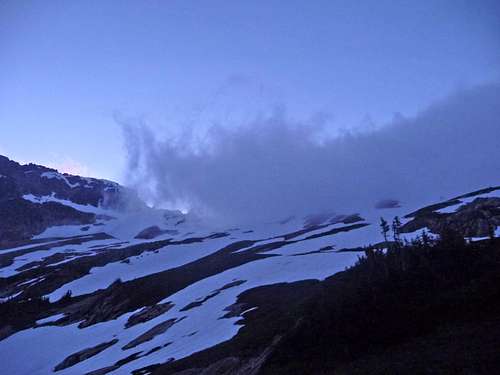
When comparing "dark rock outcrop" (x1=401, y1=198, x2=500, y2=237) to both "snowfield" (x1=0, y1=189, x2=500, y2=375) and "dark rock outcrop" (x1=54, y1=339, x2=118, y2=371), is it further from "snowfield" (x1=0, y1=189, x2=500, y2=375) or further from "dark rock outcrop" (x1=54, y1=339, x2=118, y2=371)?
"dark rock outcrop" (x1=54, y1=339, x2=118, y2=371)

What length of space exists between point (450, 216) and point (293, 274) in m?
40.3

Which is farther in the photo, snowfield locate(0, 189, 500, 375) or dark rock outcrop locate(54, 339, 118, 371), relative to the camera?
dark rock outcrop locate(54, 339, 118, 371)

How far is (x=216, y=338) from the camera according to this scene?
131ft

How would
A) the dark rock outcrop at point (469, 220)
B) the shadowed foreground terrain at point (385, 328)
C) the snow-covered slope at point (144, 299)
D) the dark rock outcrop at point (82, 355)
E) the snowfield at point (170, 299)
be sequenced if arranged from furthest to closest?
the dark rock outcrop at point (469, 220), the dark rock outcrop at point (82, 355), the snow-covered slope at point (144, 299), the snowfield at point (170, 299), the shadowed foreground terrain at point (385, 328)

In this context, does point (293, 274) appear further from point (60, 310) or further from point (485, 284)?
point (60, 310)

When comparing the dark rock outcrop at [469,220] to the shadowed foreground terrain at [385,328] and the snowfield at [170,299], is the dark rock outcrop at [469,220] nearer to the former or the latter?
the snowfield at [170,299]

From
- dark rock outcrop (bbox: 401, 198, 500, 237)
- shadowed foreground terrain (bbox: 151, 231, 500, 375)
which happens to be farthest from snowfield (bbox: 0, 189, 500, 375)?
shadowed foreground terrain (bbox: 151, 231, 500, 375)

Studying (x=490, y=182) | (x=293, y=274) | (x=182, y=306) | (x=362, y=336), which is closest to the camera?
(x=362, y=336)

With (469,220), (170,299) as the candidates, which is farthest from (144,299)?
(469,220)

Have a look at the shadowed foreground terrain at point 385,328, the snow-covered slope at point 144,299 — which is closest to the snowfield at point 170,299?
the snow-covered slope at point 144,299

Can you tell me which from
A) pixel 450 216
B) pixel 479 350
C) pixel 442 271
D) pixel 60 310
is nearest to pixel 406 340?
pixel 479 350

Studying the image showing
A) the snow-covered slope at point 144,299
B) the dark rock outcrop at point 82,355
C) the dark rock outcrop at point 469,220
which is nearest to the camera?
the snow-covered slope at point 144,299

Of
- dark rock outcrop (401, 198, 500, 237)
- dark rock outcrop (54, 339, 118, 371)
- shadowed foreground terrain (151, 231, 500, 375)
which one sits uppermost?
dark rock outcrop (401, 198, 500, 237)

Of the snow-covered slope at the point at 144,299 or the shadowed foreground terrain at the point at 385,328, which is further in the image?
the snow-covered slope at the point at 144,299
